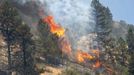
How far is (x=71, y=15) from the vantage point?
545 ft

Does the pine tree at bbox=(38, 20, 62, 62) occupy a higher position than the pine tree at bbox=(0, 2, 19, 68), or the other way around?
the pine tree at bbox=(0, 2, 19, 68)

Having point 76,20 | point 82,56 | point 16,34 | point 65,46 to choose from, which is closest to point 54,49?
point 16,34

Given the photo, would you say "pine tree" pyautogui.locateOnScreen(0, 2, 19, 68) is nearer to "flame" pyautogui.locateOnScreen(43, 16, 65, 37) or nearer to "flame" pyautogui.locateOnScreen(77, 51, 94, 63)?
"flame" pyautogui.locateOnScreen(77, 51, 94, 63)

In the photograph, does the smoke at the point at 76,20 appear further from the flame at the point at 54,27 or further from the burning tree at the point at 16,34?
the burning tree at the point at 16,34

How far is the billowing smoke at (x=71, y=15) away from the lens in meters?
147

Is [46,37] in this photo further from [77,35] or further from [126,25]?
[126,25]

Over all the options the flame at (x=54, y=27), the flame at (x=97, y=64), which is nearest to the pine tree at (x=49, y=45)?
the flame at (x=97, y=64)

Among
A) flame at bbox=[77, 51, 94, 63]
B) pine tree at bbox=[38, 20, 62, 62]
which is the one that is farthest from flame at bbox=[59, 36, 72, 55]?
pine tree at bbox=[38, 20, 62, 62]

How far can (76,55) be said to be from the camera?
128375mm

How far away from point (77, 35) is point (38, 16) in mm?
17377

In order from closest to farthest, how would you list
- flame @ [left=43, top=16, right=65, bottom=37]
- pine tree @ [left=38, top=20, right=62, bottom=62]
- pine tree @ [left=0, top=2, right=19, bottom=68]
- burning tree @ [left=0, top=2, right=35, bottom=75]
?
burning tree @ [left=0, top=2, right=35, bottom=75] → pine tree @ [left=0, top=2, right=19, bottom=68] → pine tree @ [left=38, top=20, right=62, bottom=62] → flame @ [left=43, top=16, right=65, bottom=37]

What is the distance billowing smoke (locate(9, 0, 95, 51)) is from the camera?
147 meters

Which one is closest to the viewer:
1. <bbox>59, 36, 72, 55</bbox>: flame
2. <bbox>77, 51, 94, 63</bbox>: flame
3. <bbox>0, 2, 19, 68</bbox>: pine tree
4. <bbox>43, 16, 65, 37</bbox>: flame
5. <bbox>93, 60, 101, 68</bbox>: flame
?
<bbox>0, 2, 19, 68</bbox>: pine tree

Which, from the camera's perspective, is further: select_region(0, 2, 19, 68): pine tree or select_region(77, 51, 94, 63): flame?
select_region(77, 51, 94, 63): flame
